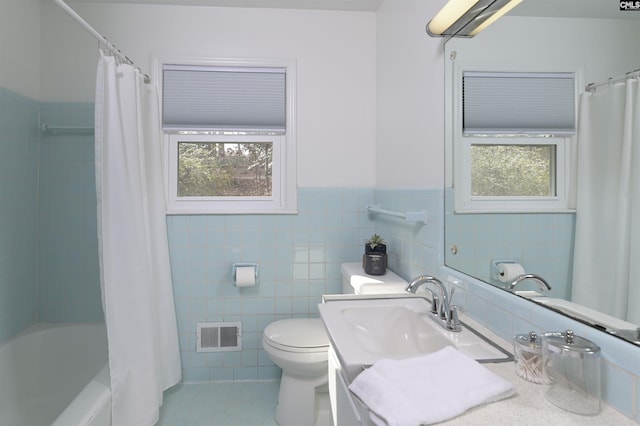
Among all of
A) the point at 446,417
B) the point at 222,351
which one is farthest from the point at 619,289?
the point at 222,351

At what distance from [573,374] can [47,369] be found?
7.60ft

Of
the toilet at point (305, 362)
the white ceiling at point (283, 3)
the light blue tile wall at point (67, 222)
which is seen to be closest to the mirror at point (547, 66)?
the toilet at point (305, 362)

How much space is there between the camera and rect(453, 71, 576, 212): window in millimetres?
816

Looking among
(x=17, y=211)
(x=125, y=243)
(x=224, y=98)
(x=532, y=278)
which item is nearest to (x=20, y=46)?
(x=17, y=211)

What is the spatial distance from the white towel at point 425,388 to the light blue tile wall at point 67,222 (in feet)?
6.28

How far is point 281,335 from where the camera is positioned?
1729 mm

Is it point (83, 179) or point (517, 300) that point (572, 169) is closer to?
point (517, 300)

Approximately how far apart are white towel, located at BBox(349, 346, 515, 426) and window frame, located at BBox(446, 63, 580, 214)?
444 millimetres

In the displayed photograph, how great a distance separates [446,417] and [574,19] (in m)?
0.92

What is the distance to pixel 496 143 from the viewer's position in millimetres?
1071

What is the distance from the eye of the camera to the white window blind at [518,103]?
810mm

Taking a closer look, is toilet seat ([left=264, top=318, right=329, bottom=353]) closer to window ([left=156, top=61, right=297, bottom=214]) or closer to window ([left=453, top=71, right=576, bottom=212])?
window ([left=156, top=61, right=297, bottom=214])

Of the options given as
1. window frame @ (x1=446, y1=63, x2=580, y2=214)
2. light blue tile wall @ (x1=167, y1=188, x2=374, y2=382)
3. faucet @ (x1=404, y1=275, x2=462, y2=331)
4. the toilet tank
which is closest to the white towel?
faucet @ (x1=404, y1=275, x2=462, y2=331)

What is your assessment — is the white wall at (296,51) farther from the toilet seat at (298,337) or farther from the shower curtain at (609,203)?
the shower curtain at (609,203)
